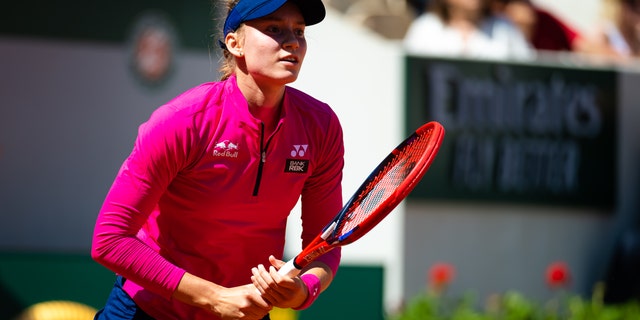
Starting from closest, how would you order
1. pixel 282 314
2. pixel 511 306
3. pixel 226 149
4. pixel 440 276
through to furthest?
pixel 226 149 < pixel 282 314 < pixel 511 306 < pixel 440 276

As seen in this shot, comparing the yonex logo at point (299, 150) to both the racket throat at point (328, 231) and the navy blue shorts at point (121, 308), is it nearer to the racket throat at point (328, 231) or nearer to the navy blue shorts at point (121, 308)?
the racket throat at point (328, 231)

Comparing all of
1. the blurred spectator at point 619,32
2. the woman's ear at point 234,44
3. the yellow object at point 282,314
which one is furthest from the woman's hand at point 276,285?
the blurred spectator at point 619,32

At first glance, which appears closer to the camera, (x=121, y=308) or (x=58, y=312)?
(x=121, y=308)

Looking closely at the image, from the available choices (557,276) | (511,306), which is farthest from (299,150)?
(557,276)

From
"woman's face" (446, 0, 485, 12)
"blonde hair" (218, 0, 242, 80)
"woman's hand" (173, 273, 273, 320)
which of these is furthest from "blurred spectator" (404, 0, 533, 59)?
"woman's hand" (173, 273, 273, 320)

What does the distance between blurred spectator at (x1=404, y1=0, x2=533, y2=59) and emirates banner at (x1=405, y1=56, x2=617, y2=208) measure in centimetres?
23

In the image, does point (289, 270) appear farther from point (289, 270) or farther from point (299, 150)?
point (299, 150)

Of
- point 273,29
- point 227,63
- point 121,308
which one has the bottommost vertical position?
point 121,308

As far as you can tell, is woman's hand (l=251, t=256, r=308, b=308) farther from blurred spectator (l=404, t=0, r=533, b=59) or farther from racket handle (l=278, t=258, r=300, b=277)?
blurred spectator (l=404, t=0, r=533, b=59)

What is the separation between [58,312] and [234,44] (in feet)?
12.4

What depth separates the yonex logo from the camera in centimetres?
404

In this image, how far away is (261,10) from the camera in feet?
12.6

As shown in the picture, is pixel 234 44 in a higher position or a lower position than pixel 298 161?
higher

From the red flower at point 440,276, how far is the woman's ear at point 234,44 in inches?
203
